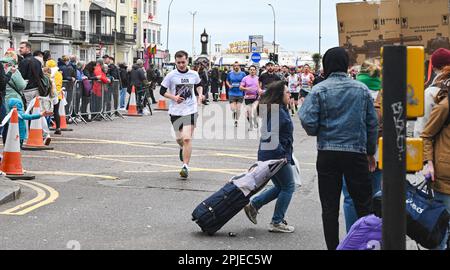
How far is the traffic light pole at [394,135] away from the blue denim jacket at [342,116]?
2283 mm

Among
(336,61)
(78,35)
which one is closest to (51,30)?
(78,35)

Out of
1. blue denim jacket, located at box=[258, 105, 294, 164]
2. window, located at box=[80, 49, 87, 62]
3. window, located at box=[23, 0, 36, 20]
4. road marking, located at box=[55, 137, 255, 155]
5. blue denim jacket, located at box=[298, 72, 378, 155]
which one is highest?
window, located at box=[23, 0, 36, 20]

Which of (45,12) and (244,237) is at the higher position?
(45,12)

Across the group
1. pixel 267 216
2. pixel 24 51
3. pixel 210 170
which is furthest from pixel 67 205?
pixel 24 51

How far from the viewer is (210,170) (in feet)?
42.0

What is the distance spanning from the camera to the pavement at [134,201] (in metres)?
7.50

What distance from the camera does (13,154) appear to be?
11.4 metres

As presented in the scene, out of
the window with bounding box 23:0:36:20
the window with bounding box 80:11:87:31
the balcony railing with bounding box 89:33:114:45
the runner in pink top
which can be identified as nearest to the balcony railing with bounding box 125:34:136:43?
the balcony railing with bounding box 89:33:114:45

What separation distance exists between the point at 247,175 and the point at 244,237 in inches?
24.9

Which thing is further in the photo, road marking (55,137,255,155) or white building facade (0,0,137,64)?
white building facade (0,0,137,64)

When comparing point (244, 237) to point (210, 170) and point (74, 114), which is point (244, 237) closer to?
point (210, 170)

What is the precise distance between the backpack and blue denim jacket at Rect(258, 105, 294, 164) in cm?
237

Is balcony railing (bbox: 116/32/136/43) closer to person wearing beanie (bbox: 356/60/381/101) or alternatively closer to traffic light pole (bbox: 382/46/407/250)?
person wearing beanie (bbox: 356/60/381/101)

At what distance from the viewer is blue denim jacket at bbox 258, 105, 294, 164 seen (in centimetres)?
799
